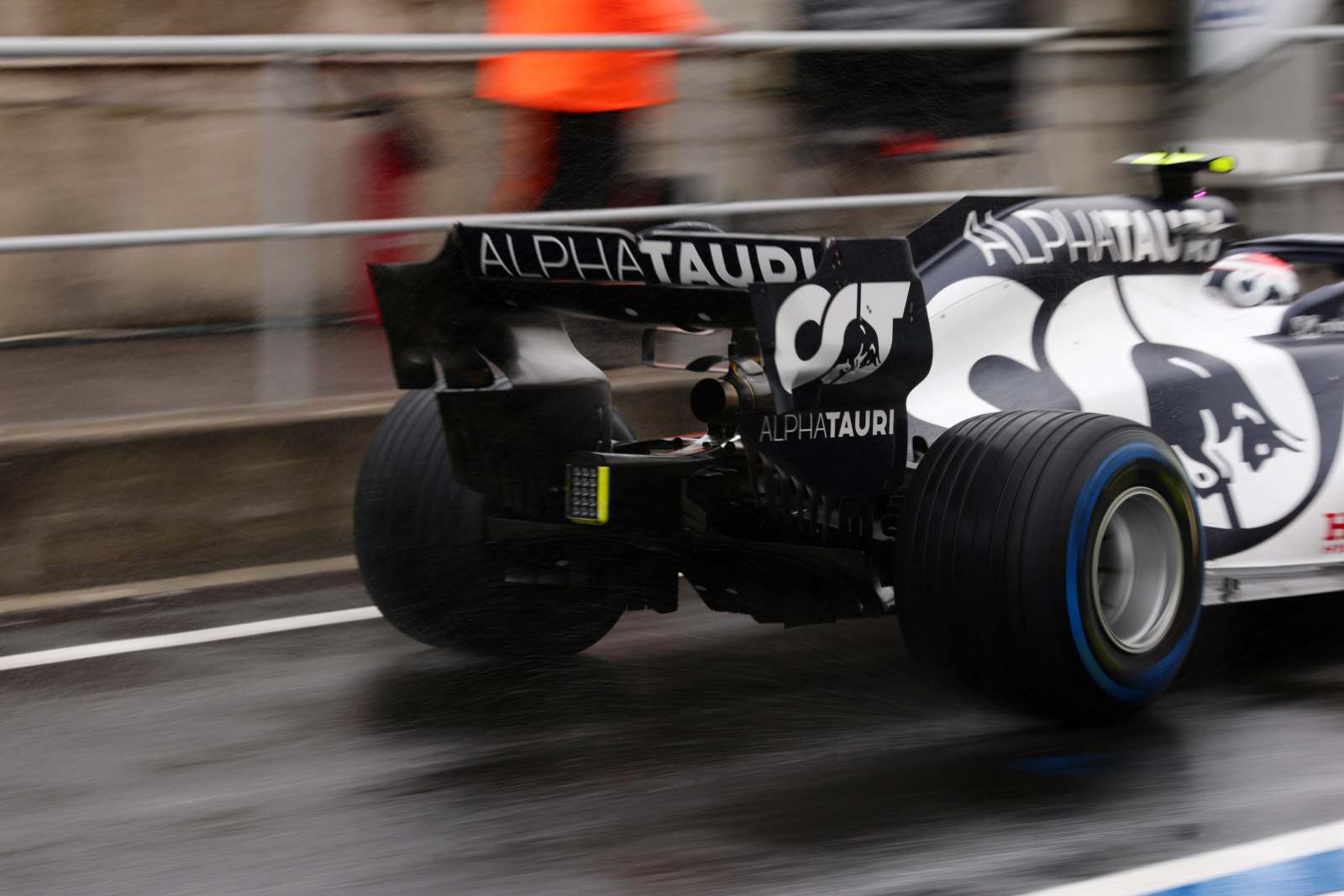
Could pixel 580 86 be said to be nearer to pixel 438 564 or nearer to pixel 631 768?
pixel 438 564

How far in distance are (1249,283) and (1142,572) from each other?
1.23 meters

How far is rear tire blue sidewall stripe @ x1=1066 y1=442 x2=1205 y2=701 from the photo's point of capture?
393 cm

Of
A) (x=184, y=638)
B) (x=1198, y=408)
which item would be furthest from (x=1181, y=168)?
(x=184, y=638)

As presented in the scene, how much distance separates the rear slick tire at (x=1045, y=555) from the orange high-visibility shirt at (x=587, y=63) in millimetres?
3169

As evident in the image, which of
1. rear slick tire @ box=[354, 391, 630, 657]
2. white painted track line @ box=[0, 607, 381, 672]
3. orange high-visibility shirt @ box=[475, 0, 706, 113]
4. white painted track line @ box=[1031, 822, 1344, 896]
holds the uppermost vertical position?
orange high-visibility shirt @ box=[475, 0, 706, 113]

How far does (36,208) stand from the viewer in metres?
8.04

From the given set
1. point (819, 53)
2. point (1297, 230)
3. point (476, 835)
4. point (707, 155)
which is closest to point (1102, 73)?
point (1297, 230)

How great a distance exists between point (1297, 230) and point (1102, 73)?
1.26 metres

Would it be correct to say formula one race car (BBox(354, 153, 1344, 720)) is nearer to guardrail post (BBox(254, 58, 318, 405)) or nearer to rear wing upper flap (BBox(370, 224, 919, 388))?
rear wing upper flap (BBox(370, 224, 919, 388))

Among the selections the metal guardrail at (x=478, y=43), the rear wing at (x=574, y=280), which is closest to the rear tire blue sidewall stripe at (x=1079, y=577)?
the rear wing at (x=574, y=280)

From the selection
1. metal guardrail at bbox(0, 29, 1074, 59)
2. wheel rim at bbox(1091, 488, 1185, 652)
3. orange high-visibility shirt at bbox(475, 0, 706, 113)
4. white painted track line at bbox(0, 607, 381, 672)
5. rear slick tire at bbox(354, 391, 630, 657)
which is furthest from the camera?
orange high-visibility shirt at bbox(475, 0, 706, 113)

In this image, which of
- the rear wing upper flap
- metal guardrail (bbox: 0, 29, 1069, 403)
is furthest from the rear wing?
metal guardrail (bbox: 0, 29, 1069, 403)

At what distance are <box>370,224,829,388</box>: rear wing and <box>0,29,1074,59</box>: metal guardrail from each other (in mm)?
2150

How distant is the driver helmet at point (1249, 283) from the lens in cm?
514
